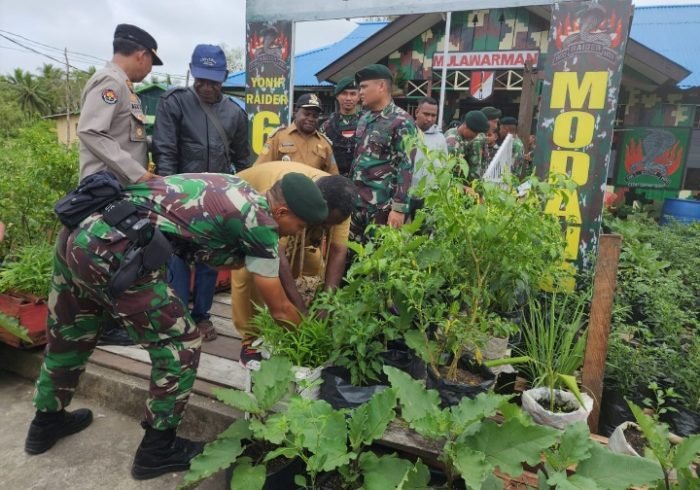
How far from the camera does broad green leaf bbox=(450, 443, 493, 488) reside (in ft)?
4.75

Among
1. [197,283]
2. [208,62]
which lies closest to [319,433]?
[197,283]

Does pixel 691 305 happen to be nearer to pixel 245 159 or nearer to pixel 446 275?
pixel 446 275

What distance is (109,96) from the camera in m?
2.84

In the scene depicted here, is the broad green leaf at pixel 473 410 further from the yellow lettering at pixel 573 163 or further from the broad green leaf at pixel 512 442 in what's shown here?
the yellow lettering at pixel 573 163

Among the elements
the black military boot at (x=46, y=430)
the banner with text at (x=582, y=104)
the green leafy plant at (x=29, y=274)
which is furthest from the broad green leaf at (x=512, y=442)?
the green leafy plant at (x=29, y=274)

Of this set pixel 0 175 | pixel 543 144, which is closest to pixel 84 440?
pixel 0 175

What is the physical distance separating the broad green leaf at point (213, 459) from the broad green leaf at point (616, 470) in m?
1.22

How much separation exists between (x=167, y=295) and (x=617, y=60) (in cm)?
349

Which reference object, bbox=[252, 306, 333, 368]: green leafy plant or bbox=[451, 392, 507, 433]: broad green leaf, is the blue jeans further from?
bbox=[451, 392, 507, 433]: broad green leaf

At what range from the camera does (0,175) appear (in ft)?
12.8

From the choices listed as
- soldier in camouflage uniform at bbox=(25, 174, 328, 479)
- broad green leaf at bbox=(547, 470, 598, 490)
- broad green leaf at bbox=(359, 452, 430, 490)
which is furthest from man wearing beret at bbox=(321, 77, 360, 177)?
broad green leaf at bbox=(547, 470, 598, 490)

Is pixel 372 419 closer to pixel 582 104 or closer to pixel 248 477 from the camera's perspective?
pixel 248 477

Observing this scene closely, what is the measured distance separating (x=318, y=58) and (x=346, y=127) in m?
9.85

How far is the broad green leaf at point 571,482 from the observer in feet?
4.66
